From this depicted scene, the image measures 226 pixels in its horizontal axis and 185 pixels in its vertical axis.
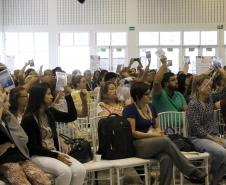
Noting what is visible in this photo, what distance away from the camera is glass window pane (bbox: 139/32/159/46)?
51.0 ft

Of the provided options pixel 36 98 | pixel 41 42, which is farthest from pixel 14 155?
pixel 41 42

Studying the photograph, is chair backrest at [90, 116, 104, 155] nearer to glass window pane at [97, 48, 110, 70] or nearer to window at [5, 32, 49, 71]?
glass window pane at [97, 48, 110, 70]

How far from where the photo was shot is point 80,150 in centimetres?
416

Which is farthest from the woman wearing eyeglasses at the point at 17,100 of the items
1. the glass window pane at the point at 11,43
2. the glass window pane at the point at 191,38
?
the glass window pane at the point at 11,43

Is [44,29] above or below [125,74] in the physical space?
above

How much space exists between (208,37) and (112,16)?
366 centimetres

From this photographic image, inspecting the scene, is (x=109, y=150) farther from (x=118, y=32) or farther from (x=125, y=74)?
(x=118, y=32)

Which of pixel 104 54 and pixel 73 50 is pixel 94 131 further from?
pixel 73 50

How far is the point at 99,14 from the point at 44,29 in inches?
86.0

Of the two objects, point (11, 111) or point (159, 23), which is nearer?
point (11, 111)

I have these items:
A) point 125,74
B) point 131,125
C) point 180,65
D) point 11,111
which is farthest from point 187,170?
point 180,65

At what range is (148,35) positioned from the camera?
1561cm

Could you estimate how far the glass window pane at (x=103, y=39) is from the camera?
15.8 metres

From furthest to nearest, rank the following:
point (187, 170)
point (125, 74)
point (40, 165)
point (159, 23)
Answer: point (159, 23)
point (125, 74)
point (187, 170)
point (40, 165)
